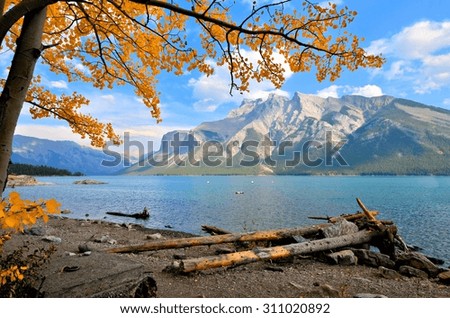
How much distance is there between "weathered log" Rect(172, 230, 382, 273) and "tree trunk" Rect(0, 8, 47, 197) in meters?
4.80

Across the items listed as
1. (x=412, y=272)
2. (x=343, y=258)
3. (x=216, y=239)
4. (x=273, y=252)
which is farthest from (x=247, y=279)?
(x=412, y=272)

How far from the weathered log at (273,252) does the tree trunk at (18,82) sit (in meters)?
4.80

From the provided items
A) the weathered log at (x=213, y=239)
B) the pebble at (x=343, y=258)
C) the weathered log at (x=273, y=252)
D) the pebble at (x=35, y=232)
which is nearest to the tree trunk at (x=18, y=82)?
the weathered log at (x=273, y=252)

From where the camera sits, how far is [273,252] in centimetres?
1004

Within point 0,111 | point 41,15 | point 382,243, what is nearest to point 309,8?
point 41,15

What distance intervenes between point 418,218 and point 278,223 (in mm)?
17551

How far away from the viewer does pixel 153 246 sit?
11.2m

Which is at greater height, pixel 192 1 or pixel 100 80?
pixel 192 1

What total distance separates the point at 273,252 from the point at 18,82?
8007 millimetres

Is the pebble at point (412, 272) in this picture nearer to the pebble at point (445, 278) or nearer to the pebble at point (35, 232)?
the pebble at point (445, 278)

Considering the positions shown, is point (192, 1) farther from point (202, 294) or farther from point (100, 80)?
point (202, 294)

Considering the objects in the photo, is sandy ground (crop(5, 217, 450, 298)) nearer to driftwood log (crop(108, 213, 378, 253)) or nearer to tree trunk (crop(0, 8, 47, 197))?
driftwood log (crop(108, 213, 378, 253))

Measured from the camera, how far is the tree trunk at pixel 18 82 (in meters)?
5.11

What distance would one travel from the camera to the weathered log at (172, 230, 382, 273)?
8.41 meters
